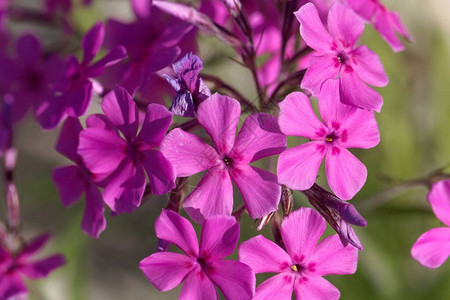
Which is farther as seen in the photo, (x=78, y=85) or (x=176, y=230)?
(x=78, y=85)

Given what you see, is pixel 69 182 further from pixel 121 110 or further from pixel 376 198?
pixel 376 198

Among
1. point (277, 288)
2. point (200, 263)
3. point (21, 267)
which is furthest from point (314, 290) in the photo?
point (21, 267)

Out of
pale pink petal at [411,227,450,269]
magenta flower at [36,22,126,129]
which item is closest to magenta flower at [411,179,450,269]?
pale pink petal at [411,227,450,269]

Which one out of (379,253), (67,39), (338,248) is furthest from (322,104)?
(67,39)

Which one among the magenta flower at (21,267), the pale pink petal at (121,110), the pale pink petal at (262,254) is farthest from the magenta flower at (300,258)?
the magenta flower at (21,267)

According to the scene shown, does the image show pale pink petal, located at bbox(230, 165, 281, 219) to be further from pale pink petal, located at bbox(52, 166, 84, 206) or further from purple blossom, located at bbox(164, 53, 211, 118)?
Result: pale pink petal, located at bbox(52, 166, 84, 206)
